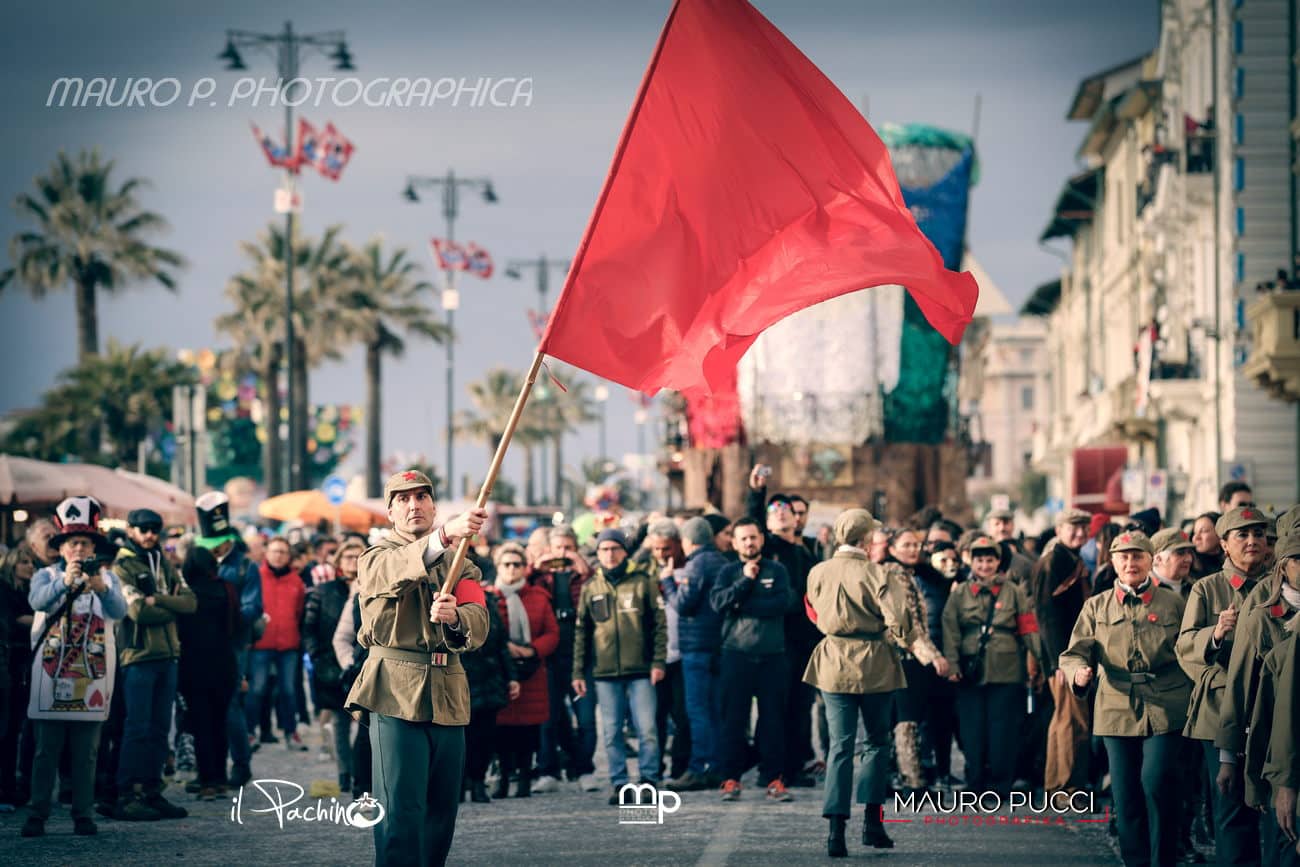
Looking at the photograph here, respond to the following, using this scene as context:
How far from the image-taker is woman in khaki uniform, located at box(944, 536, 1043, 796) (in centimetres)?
1272

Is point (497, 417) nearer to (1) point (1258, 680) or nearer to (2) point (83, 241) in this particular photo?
(2) point (83, 241)

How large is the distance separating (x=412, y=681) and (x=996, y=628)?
612cm

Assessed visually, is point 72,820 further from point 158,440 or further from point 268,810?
point 158,440

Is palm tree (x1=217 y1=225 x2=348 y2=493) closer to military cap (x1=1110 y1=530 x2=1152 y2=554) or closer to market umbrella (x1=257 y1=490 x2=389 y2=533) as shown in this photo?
market umbrella (x1=257 y1=490 x2=389 y2=533)

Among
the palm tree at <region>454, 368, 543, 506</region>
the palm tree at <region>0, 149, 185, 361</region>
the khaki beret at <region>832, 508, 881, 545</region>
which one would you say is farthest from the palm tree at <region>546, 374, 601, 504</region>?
the khaki beret at <region>832, 508, 881, 545</region>

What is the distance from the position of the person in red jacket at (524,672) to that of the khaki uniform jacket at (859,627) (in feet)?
9.93

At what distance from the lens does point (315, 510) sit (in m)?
30.2

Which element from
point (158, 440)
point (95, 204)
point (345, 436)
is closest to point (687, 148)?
point (95, 204)

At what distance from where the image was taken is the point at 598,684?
1350cm

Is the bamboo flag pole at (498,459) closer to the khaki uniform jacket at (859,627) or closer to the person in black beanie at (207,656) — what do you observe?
the khaki uniform jacket at (859,627)

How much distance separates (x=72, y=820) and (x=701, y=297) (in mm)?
5662

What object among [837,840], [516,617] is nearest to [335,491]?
[516,617]

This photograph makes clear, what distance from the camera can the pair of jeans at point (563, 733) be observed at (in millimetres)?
14133

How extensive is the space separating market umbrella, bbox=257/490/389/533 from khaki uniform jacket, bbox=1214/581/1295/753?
2258 cm
